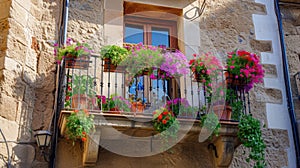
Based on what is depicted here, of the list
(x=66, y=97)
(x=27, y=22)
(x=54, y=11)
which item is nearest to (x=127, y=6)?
(x=54, y=11)

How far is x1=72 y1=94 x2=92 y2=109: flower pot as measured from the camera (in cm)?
463

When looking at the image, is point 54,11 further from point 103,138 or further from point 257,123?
point 257,123

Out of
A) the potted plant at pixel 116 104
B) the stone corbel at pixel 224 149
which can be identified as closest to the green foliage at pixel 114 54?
the potted plant at pixel 116 104

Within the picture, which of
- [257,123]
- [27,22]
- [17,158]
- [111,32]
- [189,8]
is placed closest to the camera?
[17,158]

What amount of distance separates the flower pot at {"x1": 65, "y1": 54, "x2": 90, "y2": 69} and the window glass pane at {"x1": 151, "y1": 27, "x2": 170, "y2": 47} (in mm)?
1254

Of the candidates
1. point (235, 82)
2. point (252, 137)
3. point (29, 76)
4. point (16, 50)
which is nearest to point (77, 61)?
point (29, 76)

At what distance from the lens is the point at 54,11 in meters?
5.54

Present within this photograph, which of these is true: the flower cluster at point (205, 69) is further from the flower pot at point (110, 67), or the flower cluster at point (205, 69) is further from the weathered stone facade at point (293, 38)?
the weathered stone facade at point (293, 38)

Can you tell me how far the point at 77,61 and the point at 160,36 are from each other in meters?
1.50

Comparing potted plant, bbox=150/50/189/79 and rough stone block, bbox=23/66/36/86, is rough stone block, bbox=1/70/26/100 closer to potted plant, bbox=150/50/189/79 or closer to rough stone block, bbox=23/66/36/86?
rough stone block, bbox=23/66/36/86

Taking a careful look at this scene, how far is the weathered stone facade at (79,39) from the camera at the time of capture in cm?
470

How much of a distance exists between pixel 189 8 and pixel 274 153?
2255 mm

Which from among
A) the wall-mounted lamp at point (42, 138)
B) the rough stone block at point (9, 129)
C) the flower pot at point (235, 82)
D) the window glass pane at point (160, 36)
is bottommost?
the wall-mounted lamp at point (42, 138)

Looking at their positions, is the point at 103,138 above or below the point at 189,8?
below
